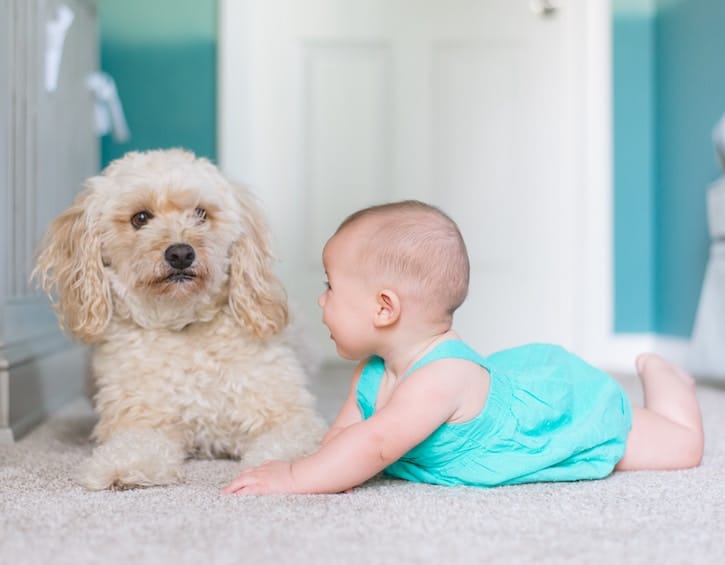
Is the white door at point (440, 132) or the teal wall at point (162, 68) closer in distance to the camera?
the teal wall at point (162, 68)

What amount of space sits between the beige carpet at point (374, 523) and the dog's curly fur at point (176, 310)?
0.55 ft

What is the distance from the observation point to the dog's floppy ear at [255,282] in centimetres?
171

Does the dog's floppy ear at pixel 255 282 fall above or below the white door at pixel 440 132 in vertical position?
below

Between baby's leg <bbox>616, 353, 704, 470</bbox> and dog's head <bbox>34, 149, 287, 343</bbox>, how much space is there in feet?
2.33

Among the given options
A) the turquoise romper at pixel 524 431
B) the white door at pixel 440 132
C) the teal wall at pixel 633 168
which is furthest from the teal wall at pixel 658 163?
the turquoise romper at pixel 524 431

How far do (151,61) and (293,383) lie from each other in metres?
2.46

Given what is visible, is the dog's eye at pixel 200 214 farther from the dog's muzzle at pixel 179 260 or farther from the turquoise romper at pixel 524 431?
the turquoise romper at pixel 524 431

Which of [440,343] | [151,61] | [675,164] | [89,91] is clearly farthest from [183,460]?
[675,164]

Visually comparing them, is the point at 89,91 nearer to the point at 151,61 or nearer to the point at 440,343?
the point at 151,61

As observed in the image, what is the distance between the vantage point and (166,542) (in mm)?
1038

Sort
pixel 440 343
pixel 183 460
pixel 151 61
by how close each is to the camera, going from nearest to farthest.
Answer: pixel 440 343, pixel 183 460, pixel 151 61

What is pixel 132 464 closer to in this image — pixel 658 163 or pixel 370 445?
pixel 370 445

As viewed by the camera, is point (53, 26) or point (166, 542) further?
point (53, 26)

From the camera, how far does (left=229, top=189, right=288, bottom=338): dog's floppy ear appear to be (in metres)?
1.71
